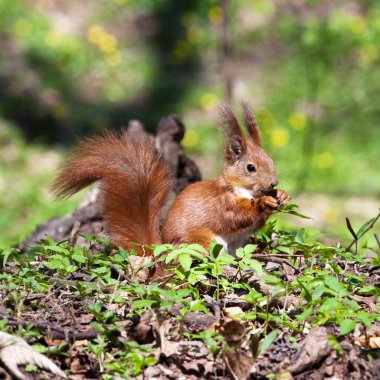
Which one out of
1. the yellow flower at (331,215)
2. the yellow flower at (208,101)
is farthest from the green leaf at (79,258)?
the yellow flower at (208,101)

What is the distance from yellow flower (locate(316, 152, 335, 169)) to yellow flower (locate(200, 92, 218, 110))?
1.36m

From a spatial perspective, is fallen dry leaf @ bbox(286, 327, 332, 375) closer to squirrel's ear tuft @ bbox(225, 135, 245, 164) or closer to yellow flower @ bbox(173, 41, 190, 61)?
squirrel's ear tuft @ bbox(225, 135, 245, 164)

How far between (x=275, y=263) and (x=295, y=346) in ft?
2.82

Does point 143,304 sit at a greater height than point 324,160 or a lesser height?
lesser

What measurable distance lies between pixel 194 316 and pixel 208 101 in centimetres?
571

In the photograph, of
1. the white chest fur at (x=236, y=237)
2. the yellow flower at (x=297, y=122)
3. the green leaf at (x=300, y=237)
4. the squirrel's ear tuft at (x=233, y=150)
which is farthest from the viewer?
the yellow flower at (x=297, y=122)

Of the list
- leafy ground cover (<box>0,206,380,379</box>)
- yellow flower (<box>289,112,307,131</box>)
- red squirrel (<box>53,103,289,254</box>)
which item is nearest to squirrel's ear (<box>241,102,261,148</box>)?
red squirrel (<box>53,103,289,254</box>)

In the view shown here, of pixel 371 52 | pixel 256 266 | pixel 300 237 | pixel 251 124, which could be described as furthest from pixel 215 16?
pixel 256 266

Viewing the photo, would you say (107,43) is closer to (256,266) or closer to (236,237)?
(236,237)

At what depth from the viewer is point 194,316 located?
10.7 feet

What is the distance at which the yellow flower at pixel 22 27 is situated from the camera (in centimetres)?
954

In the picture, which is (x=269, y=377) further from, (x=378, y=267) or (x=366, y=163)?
(x=366, y=163)

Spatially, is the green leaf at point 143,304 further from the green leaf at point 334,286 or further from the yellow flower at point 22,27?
the yellow flower at point 22,27

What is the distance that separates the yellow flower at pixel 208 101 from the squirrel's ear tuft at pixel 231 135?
4.32 metres
